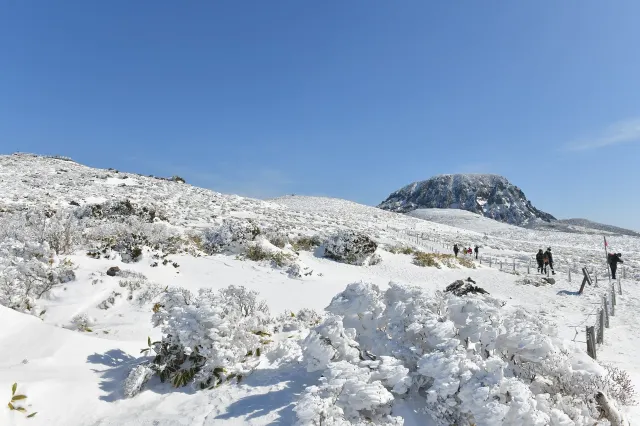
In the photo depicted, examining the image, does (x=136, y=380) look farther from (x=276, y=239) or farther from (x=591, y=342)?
Answer: (x=276, y=239)

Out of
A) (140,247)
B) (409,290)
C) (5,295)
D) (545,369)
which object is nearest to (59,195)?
(140,247)

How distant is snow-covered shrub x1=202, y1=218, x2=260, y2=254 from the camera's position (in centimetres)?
1835

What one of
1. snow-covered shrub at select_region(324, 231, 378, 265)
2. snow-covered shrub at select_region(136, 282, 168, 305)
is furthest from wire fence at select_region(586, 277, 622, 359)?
snow-covered shrub at select_region(324, 231, 378, 265)

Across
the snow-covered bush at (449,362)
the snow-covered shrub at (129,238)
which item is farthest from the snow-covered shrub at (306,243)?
the snow-covered bush at (449,362)

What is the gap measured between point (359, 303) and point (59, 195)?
101 ft

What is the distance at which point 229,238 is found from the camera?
18703mm

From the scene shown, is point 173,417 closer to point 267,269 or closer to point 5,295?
point 5,295

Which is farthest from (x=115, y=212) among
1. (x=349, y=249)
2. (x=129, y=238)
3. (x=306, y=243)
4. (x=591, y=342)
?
(x=591, y=342)

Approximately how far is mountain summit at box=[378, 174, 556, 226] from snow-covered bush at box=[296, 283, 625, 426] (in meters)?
130

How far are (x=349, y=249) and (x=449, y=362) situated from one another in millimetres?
16295

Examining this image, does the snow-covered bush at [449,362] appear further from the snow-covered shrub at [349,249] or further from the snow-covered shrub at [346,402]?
the snow-covered shrub at [349,249]

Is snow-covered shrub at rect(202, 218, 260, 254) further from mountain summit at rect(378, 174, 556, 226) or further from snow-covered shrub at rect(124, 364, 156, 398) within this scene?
mountain summit at rect(378, 174, 556, 226)

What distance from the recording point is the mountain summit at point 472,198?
135m

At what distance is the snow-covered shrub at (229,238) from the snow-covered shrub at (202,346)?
477 inches
